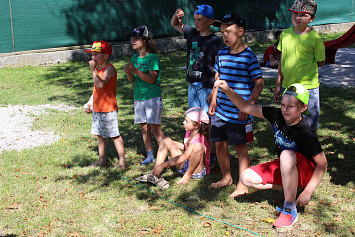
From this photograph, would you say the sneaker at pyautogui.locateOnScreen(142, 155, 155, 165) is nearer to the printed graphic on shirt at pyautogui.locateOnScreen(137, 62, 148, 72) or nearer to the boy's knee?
the printed graphic on shirt at pyautogui.locateOnScreen(137, 62, 148, 72)

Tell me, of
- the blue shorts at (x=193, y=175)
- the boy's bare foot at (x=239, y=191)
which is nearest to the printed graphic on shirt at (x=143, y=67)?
the blue shorts at (x=193, y=175)

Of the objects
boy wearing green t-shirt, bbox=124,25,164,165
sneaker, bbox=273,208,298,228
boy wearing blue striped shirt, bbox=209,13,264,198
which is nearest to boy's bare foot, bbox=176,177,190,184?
boy wearing blue striped shirt, bbox=209,13,264,198

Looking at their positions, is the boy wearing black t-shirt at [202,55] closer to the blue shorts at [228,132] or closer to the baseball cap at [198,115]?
the baseball cap at [198,115]

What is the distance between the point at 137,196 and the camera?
4.60m

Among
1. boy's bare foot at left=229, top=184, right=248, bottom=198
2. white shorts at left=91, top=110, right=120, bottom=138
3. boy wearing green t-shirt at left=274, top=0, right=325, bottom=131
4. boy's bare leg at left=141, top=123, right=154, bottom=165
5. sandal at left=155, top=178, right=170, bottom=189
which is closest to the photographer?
boy's bare foot at left=229, top=184, right=248, bottom=198

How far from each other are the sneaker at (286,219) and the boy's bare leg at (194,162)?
126 cm

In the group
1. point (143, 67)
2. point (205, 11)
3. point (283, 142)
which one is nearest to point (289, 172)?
point (283, 142)

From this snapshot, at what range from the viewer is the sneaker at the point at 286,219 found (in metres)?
3.82

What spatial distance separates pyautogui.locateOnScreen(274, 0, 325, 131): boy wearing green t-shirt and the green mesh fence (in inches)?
390

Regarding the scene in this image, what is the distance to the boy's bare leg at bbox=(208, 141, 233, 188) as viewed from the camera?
15.4ft

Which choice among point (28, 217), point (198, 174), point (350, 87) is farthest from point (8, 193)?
point (350, 87)

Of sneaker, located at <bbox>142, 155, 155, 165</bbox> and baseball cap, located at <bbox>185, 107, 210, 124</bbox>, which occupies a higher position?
baseball cap, located at <bbox>185, 107, 210, 124</bbox>

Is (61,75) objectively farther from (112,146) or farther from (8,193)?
(8,193)

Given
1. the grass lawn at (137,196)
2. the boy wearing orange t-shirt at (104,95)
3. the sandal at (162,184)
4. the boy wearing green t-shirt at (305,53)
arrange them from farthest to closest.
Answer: the boy wearing orange t-shirt at (104,95) < the sandal at (162,184) < the boy wearing green t-shirt at (305,53) < the grass lawn at (137,196)
